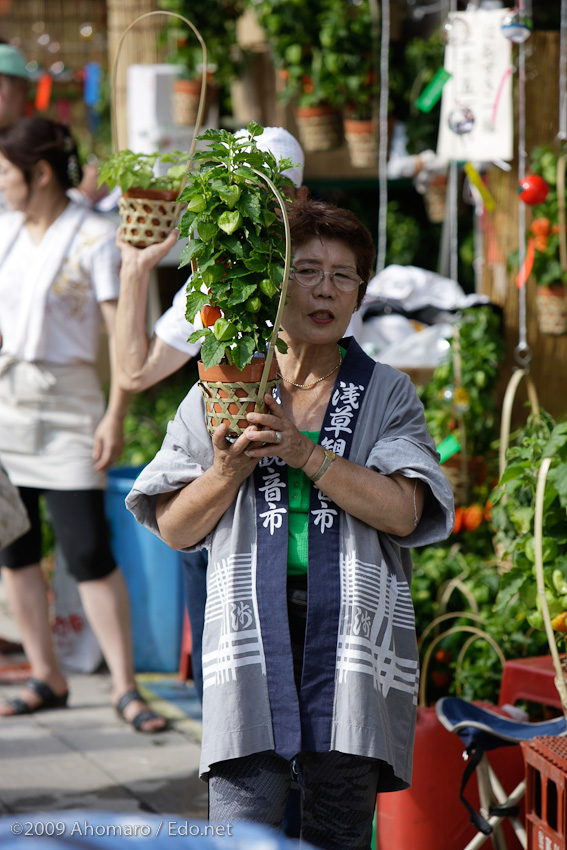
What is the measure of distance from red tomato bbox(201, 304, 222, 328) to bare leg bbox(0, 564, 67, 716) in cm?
208

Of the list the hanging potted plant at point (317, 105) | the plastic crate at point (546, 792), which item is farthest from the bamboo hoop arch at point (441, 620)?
the hanging potted plant at point (317, 105)

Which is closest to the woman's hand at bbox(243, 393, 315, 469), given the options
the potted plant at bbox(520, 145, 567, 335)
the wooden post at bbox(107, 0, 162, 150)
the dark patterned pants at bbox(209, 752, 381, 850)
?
the dark patterned pants at bbox(209, 752, 381, 850)

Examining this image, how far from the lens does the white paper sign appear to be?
3.29 meters

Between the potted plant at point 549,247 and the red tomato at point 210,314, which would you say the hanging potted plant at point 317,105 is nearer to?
the potted plant at point 549,247

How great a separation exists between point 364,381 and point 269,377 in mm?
270

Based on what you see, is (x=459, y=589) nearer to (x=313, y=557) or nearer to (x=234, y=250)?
(x=313, y=557)

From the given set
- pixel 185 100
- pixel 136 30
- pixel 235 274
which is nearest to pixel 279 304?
pixel 235 274

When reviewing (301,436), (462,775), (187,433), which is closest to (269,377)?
(301,436)

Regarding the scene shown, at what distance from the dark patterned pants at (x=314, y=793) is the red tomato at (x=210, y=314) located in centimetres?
76

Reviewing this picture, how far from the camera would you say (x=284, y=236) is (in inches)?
69.9

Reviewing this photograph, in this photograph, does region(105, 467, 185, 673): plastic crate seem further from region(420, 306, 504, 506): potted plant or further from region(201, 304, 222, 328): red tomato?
region(201, 304, 222, 328): red tomato

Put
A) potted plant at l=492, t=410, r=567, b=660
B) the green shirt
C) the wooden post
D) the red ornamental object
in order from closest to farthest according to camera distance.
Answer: the green shirt → potted plant at l=492, t=410, r=567, b=660 → the red ornamental object → the wooden post

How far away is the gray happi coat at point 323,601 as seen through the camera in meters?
1.76

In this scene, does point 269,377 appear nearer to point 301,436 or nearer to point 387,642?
point 301,436
